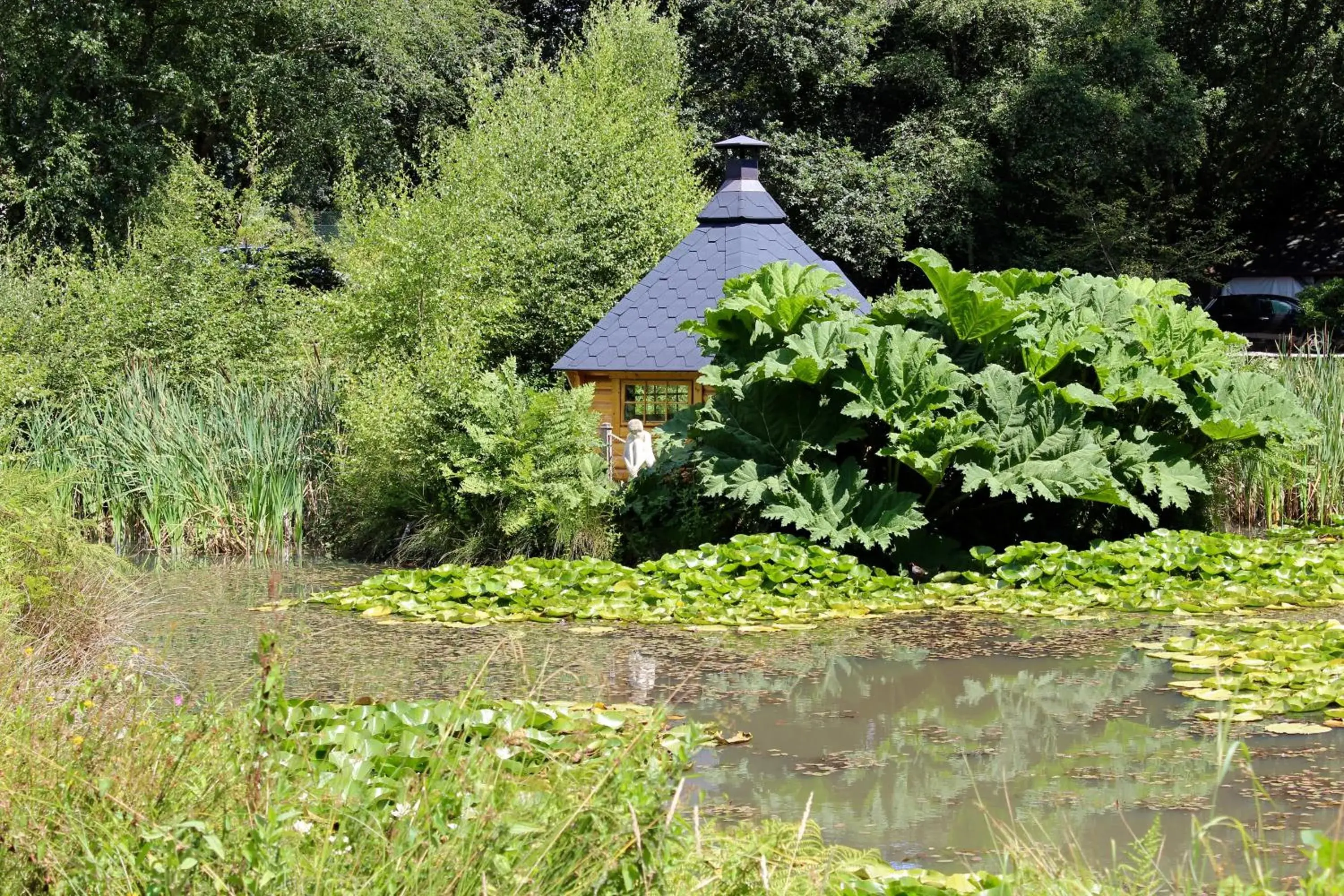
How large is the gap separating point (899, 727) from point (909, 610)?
2891mm

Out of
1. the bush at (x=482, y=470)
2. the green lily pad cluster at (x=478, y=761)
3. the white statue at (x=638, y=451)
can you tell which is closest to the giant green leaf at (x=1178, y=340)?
the white statue at (x=638, y=451)

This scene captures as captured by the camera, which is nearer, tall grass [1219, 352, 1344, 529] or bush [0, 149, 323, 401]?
tall grass [1219, 352, 1344, 529]

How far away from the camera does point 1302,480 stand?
12.9 m

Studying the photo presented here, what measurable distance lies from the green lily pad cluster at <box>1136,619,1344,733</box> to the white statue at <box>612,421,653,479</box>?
555 centimetres

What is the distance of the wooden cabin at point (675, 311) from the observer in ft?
47.1

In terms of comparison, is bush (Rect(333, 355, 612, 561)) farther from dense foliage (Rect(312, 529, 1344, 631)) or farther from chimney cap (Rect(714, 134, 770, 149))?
chimney cap (Rect(714, 134, 770, 149))

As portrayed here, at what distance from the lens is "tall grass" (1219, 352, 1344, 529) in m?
12.8

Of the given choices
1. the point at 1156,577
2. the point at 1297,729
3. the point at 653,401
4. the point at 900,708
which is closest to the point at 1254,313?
the point at 653,401

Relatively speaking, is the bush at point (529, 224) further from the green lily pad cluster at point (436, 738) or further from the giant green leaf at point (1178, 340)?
the green lily pad cluster at point (436, 738)

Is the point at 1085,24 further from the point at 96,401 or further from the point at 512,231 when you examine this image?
the point at 96,401

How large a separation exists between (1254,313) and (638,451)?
20.1 meters

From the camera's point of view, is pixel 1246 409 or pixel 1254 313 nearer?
pixel 1246 409

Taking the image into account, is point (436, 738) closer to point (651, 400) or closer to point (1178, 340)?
point (1178, 340)

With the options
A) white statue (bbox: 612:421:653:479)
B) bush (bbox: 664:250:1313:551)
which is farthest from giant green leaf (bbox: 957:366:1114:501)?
white statue (bbox: 612:421:653:479)
